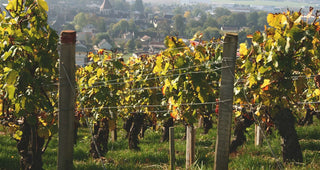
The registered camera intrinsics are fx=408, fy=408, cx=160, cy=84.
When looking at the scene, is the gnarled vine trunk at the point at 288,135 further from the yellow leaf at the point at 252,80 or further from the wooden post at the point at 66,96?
the wooden post at the point at 66,96

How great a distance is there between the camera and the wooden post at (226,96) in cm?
377

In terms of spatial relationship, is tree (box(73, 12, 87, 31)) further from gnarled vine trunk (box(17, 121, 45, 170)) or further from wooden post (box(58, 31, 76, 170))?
wooden post (box(58, 31, 76, 170))

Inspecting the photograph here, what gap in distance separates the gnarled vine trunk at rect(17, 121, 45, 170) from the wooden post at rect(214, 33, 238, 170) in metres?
2.46

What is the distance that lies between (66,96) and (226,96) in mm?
1528

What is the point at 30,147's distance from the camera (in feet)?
17.2

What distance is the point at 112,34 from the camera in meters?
179

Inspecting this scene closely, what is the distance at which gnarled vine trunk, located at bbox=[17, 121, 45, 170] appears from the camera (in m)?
5.19

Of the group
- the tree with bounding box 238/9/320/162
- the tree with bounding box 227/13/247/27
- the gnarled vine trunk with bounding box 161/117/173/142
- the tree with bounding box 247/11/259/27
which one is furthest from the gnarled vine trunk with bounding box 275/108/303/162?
the tree with bounding box 247/11/259/27

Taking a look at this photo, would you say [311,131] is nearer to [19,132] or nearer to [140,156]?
[140,156]

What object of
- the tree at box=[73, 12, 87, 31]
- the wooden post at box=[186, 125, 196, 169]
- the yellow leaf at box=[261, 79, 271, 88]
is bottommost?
the wooden post at box=[186, 125, 196, 169]

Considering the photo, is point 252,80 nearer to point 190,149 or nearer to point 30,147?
point 190,149

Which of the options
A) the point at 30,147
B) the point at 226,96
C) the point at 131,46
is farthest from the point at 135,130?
the point at 131,46

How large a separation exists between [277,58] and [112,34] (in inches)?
6959

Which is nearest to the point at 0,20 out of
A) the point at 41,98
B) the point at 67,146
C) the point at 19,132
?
the point at 41,98
